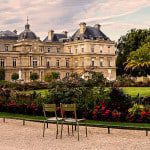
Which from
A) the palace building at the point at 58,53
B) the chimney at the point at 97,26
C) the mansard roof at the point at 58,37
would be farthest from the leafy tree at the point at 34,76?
the chimney at the point at 97,26

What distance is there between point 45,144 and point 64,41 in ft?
223

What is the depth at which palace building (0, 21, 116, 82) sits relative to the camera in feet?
216

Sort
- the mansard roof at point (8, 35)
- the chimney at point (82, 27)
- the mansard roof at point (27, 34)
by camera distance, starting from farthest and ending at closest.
Answer: the chimney at point (82, 27) < the mansard roof at point (8, 35) < the mansard roof at point (27, 34)

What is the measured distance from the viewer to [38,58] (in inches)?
2657

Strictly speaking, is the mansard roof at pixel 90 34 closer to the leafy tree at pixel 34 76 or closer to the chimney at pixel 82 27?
the chimney at pixel 82 27

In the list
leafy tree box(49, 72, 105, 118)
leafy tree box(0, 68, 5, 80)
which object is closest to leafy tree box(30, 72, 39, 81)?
leafy tree box(0, 68, 5, 80)

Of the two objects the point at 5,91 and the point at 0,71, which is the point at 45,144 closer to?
the point at 5,91

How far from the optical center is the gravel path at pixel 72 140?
8992mm

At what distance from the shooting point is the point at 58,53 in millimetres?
72125

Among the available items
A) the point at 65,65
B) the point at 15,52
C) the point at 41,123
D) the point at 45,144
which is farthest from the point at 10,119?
the point at 65,65

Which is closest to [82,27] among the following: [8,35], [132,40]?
[132,40]

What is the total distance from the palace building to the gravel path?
53.2 meters

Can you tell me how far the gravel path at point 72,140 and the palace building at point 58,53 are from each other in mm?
53200

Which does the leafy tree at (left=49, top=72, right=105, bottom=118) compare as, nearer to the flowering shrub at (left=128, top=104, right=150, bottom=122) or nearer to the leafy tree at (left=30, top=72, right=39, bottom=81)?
the flowering shrub at (left=128, top=104, right=150, bottom=122)
